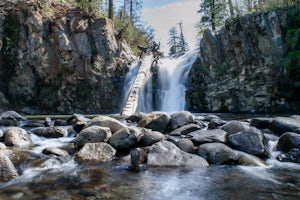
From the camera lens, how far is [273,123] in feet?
27.2

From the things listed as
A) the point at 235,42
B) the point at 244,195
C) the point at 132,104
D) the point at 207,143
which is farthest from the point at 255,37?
the point at 244,195

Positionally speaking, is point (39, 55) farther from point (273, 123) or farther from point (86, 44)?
point (273, 123)

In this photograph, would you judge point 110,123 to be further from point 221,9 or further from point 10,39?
point 221,9

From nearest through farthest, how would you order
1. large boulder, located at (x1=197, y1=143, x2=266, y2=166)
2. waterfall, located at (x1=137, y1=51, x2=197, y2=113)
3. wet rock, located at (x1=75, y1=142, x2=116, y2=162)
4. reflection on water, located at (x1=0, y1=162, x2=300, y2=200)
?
reflection on water, located at (x1=0, y1=162, x2=300, y2=200) → large boulder, located at (x1=197, y1=143, x2=266, y2=166) → wet rock, located at (x1=75, y1=142, x2=116, y2=162) → waterfall, located at (x1=137, y1=51, x2=197, y2=113)

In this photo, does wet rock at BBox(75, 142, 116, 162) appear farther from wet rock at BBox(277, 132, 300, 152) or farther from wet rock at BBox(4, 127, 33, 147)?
wet rock at BBox(277, 132, 300, 152)

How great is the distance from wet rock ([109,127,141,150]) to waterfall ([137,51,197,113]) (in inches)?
504

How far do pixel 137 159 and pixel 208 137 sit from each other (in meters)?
2.18

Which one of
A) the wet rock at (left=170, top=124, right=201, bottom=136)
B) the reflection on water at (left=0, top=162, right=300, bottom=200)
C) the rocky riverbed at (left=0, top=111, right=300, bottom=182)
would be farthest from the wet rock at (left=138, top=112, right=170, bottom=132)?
the reflection on water at (left=0, top=162, right=300, bottom=200)

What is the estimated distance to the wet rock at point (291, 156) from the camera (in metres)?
5.76

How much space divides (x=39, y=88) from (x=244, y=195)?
65.6ft

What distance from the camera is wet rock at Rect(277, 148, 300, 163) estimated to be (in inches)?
227

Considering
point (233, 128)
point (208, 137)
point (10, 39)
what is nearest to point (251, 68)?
point (233, 128)

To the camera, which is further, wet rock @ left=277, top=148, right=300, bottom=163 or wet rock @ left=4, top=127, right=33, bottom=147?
wet rock @ left=4, top=127, right=33, bottom=147

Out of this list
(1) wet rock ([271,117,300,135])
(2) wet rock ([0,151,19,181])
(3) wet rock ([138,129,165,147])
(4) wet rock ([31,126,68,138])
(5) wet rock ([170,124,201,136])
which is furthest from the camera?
(4) wet rock ([31,126,68,138])
